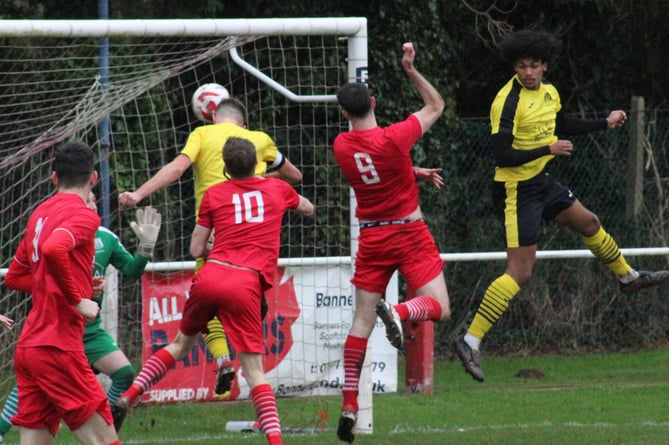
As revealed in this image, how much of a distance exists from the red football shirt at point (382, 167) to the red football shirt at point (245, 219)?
0.82m

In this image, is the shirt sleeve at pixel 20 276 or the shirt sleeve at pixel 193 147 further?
the shirt sleeve at pixel 193 147

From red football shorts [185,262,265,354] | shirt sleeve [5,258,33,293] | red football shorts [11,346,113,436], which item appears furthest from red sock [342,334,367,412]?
shirt sleeve [5,258,33,293]

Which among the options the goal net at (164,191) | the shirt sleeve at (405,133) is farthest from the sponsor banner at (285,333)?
the shirt sleeve at (405,133)

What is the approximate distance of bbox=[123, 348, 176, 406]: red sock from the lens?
27.2 ft

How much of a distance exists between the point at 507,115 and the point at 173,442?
3.55 m

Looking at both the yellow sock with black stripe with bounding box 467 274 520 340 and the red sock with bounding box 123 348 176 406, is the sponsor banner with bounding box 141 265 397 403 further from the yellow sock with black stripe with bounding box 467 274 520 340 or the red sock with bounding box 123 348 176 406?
the red sock with bounding box 123 348 176 406

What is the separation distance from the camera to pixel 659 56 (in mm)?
17609

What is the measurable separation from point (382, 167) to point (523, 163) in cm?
107

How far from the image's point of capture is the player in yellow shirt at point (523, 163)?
28.9ft

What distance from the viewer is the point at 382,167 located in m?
8.54

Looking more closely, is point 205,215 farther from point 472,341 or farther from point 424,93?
point 472,341

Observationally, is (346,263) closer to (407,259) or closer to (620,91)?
(407,259)

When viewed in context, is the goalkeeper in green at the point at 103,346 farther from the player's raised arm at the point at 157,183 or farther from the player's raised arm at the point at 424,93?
the player's raised arm at the point at 424,93

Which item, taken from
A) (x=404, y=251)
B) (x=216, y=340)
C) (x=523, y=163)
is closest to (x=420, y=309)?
(x=404, y=251)
